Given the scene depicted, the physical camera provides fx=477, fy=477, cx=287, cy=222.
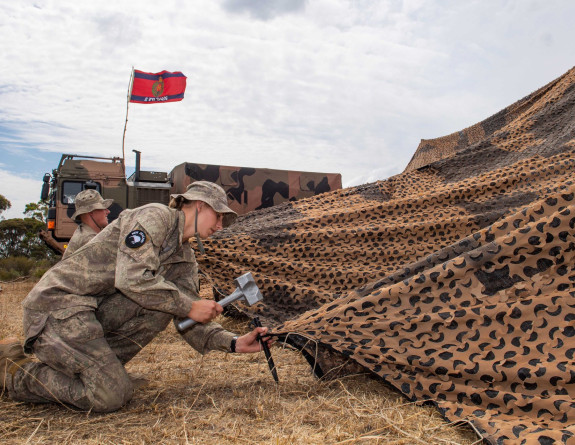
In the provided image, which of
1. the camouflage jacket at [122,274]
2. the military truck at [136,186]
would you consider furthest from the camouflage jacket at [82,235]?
the military truck at [136,186]

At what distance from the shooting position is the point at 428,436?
1.87 m

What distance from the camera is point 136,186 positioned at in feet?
28.5

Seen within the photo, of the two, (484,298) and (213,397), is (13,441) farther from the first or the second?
(484,298)

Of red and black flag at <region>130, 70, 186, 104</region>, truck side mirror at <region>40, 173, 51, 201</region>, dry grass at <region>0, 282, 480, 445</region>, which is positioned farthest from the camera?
red and black flag at <region>130, 70, 186, 104</region>

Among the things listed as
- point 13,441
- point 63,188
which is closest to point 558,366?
point 13,441

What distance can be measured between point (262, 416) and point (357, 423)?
42 cm

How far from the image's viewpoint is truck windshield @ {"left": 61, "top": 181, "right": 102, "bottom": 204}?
8484 mm

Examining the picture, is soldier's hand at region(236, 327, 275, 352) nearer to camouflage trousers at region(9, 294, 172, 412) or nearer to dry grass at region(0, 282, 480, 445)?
dry grass at region(0, 282, 480, 445)

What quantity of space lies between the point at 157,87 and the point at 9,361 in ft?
34.8

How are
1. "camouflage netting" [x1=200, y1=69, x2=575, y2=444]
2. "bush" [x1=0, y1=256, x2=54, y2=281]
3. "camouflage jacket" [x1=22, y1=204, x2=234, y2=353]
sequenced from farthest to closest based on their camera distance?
"bush" [x1=0, y1=256, x2=54, y2=281]
"camouflage jacket" [x1=22, y1=204, x2=234, y2=353]
"camouflage netting" [x1=200, y1=69, x2=575, y2=444]

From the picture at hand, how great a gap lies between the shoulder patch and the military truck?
4867mm

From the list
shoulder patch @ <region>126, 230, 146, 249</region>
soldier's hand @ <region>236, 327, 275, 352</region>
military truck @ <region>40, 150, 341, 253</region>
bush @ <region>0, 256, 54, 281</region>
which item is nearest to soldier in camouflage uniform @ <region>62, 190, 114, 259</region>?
shoulder patch @ <region>126, 230, 146, 249</region>

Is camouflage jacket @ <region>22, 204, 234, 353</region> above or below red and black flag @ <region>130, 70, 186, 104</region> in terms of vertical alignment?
below

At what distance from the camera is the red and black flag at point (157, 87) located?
11922 millimetres
